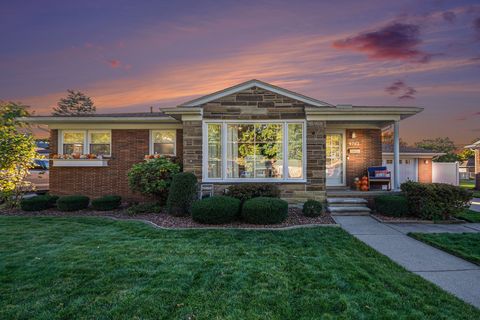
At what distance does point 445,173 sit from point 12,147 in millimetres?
23866

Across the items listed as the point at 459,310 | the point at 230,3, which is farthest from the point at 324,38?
the point at 459,310

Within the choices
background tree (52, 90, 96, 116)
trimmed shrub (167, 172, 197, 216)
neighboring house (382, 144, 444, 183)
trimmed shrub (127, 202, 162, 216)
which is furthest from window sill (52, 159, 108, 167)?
background tree (52, 90, 96, 116)

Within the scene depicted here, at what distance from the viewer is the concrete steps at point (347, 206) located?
7848mm

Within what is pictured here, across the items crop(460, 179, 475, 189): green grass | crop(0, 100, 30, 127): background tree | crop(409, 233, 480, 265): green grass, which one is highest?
crop(0, 100, 30, 127): background tree

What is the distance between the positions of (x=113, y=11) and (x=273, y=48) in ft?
20.1

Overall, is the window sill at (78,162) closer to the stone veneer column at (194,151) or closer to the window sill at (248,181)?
the stone veneer column at (194,151)

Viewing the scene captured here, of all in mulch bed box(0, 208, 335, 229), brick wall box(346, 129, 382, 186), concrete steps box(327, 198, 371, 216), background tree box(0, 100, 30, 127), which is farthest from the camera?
brick wall box(346, 129, 382, 186)

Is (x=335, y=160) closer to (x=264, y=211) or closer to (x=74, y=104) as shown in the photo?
(x=264, y=211)

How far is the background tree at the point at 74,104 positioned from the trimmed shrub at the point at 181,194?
36.3m

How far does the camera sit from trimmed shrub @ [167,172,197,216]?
7402 mm

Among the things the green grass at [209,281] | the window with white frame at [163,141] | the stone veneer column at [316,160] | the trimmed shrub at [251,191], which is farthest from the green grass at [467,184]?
the window with white frame at [163,141]

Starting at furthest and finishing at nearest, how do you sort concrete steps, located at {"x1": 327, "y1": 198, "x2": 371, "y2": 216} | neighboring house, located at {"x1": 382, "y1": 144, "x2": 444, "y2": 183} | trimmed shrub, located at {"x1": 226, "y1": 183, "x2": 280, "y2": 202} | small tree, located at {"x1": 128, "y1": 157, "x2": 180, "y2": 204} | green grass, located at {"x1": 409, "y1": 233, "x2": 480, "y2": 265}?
1. neighboring house, located at {"x1": 382, "y1": 144, "x2": 444, "y2": 183}
2. small tree, located at {"x1": 128, "y1": 157, "x2": 180, "y2": 204}
3. concrete steps, located at {"x1": 327, "y1": 198, "x2": 371, "y2": 216}
4. trimmed shrub, located at {"x1": 226, "y1": 183, "x2": 280, "y2": 202}
5. green grass, located at {"x1": 409, "y1": 233, "x2": 480, "y2": 265}

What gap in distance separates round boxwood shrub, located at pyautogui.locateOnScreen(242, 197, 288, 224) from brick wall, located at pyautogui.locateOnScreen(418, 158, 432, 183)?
16.1m

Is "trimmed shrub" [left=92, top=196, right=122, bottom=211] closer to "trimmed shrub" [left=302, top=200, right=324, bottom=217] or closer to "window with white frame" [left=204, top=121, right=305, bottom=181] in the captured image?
"window with white frame" [left=204, top=121, right=305, bottom=181]
